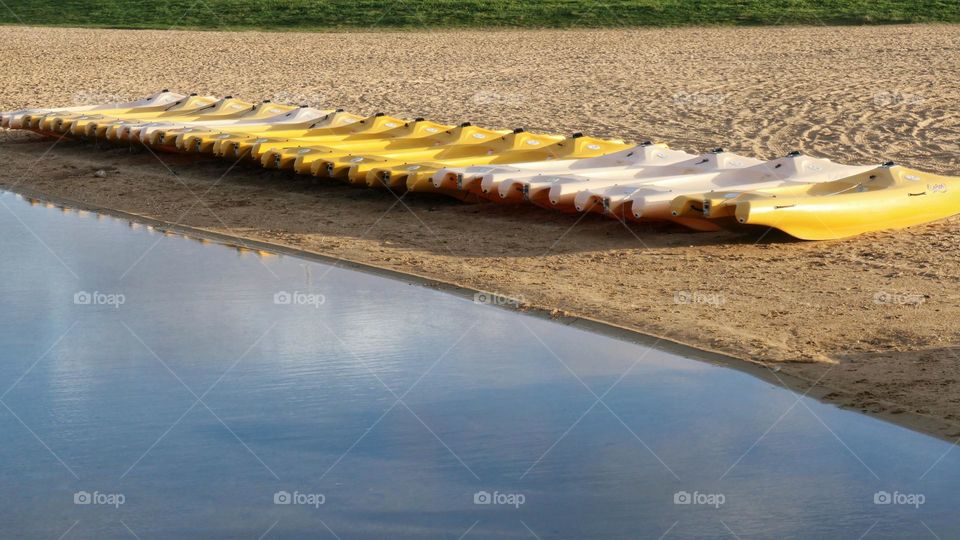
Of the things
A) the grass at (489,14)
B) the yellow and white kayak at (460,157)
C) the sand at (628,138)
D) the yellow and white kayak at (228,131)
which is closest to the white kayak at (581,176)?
the sand at (628,138)

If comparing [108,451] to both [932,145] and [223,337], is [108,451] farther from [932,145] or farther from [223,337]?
[932,145]

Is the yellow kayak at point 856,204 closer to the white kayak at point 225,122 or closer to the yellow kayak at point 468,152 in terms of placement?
the yellow kayak at point 468,152

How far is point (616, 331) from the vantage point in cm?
803

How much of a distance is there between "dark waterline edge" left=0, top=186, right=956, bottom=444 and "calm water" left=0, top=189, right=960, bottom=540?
0.10 m

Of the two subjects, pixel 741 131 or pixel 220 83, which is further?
pixel 220 83

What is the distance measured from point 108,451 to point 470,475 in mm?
1735

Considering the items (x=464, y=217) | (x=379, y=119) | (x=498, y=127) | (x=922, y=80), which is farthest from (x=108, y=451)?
(x=922, y=80)

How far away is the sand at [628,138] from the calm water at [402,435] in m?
0.58

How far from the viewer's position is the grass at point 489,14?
99.4 feet

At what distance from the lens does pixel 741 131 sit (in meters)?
15.5

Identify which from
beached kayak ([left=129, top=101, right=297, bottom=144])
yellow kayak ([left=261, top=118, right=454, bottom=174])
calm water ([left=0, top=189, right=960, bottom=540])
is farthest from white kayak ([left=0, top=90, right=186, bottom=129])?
calm water ([left=0, top=189, right=960, bottom=540])

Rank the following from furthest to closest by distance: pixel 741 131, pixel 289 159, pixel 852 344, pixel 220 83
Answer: pixel 220 83
pixel 741 131
pixel 289 159
pixel 852 344

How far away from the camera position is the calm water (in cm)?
556

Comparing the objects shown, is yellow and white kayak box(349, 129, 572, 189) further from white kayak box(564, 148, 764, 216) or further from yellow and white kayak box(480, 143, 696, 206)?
white kayak box(564, 148, 764, 216)
